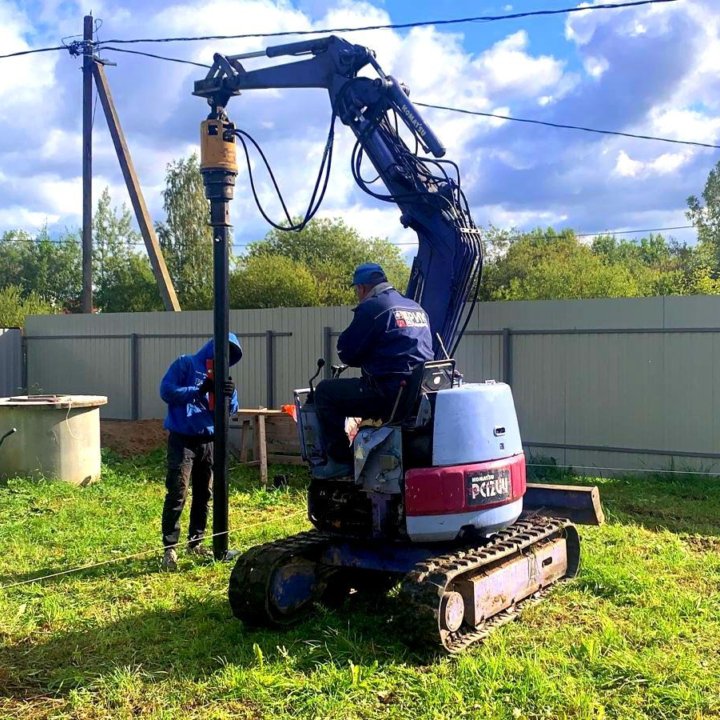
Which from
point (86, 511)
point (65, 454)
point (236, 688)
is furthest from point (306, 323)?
point (236, 688)

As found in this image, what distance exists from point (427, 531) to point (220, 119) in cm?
363

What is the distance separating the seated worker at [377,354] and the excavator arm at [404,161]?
1.31m

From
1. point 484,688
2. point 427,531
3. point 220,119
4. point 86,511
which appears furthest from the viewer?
point 86,511

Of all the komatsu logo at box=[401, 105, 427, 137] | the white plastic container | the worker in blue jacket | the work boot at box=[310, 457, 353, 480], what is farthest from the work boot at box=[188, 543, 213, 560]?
the white plastic container

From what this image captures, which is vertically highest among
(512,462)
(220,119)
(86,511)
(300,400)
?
(220,119)

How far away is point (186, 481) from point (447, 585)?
278 cm

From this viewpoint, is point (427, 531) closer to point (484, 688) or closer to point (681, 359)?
point (484, 688)

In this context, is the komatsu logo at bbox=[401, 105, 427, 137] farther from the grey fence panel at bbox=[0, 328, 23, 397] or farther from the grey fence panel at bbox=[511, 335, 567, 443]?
the grey fence panel at bbox=[0, 328, 23, 397]

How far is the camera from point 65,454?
10.2m

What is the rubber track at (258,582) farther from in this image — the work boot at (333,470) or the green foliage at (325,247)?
the green foliage at (325,247)

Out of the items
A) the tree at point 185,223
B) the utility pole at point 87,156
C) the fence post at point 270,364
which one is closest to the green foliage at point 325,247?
the tree at point 185,223

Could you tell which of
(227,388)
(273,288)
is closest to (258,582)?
(227,388)

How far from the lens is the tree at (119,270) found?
137 ft

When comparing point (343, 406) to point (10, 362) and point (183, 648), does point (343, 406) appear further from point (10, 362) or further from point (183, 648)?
point (10, 362)
